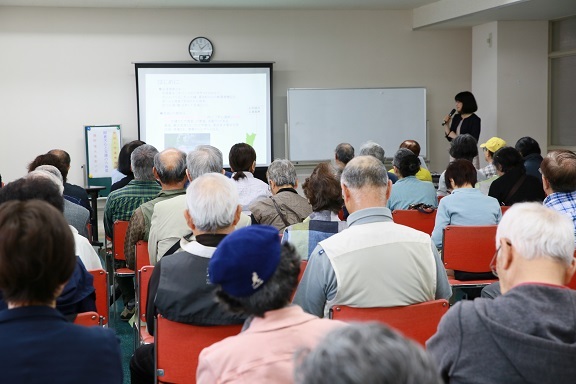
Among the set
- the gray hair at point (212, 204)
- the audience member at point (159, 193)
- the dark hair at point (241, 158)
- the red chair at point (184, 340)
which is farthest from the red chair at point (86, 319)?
the dark hair at point (241, 158)

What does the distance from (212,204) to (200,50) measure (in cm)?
742

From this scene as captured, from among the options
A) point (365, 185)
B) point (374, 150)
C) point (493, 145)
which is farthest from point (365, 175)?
point (493, 145)

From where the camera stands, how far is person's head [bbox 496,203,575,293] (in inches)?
77.1

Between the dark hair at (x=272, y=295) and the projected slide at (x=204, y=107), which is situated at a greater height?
the projected slide at (x=204, y=107)

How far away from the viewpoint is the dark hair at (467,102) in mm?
9820

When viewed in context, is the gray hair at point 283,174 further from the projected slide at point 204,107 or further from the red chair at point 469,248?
the projected slide at point 204,107

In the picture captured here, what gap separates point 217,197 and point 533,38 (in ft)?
27.3

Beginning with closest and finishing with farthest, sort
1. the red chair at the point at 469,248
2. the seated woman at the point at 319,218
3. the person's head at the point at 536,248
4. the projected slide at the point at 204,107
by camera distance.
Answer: the person's head at the point at 536,248 → the seated woman at the point at 319,218 → the red chair at the point at 469,248 → the projected slide at the point at 204,107

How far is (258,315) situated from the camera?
1.80 metres

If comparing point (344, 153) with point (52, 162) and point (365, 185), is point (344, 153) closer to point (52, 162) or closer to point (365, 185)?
point (52, 162)

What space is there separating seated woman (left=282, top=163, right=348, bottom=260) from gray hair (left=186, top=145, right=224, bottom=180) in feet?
3.59

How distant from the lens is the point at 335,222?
3.64m

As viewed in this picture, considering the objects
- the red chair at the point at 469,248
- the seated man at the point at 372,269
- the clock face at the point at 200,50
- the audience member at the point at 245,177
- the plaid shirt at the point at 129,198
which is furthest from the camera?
the clock face at the point at 200,50

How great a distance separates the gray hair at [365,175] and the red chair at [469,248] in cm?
127
